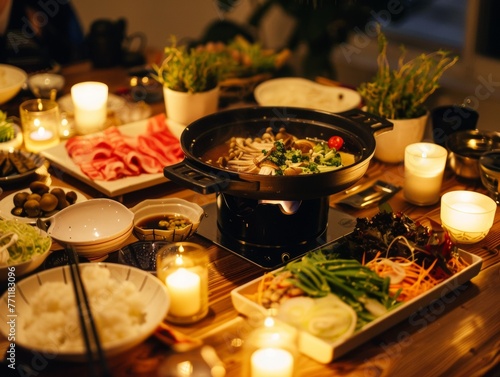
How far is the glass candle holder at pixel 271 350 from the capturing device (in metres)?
1.41

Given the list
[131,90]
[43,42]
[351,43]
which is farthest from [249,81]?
[351,43]

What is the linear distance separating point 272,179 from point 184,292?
37cm

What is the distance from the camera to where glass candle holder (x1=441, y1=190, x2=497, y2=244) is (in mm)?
2033

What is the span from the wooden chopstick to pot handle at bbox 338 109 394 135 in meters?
1.04

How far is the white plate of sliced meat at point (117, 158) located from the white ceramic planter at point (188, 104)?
0.42 feet

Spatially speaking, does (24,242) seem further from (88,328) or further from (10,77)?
(10,77)

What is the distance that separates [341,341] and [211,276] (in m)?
0.48

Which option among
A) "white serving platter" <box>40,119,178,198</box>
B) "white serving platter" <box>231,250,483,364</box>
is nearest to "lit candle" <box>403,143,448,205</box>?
"white serving platter" <box>231,250,483,364</box>

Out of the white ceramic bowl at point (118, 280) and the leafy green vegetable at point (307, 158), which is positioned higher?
the leafy green vegetable at point (307, 158)

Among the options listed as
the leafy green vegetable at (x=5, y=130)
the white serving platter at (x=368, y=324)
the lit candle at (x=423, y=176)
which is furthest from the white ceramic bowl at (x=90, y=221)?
the lit candle at (x=423, y=176)

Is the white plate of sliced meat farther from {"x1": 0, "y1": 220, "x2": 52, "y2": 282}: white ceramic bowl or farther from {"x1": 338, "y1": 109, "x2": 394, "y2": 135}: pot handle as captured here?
{"x1": 338, "y1": 109, "x2": 394, "y2": 135}: pot handle

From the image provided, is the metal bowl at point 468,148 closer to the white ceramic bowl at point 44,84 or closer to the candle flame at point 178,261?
the candle flame at point 178,261

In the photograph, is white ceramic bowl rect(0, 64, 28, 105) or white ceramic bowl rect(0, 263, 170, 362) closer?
white ceramic bowl rect(0, 263, 170, 362)

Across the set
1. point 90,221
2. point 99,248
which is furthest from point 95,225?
point 99,248
